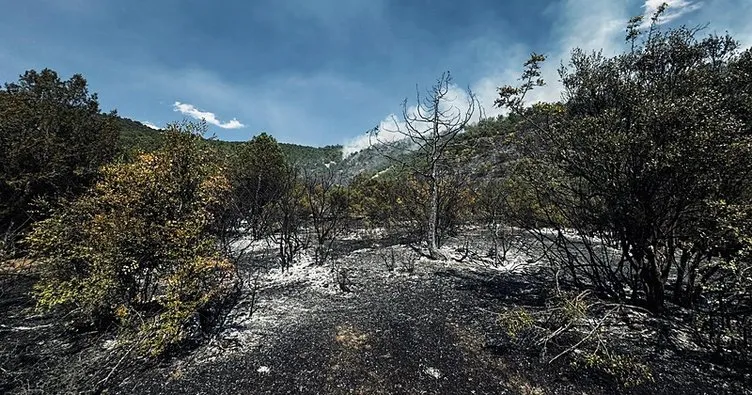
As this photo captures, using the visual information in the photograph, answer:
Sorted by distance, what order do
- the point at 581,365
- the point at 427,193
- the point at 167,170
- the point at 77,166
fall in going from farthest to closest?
the point at 427,193
the point at 77,166
the point at 167,170
the point at 581,365

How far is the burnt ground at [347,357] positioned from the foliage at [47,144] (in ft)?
18.7

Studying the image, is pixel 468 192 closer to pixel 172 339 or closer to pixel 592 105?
pixel 592 105

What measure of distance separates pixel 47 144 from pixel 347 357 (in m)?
15.0

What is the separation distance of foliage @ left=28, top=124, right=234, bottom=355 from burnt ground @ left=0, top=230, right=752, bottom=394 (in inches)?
26.2

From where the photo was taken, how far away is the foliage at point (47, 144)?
12570mm

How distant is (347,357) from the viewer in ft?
19.6

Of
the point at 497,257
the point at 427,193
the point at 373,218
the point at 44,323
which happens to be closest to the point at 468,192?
the point at 427,193

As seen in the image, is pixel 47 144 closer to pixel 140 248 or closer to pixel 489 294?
pixel 140 248

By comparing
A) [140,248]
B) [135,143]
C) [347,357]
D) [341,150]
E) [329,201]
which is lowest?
[347,357]

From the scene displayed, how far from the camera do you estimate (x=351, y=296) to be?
30.2ft

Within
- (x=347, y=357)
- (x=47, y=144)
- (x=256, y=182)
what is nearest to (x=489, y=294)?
(x=347, y=357)

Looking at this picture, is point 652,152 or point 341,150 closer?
point 652,152

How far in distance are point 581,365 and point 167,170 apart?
25.9ft

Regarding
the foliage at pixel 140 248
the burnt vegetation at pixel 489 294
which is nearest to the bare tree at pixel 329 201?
the burnt vegetation at pixel 489 294
